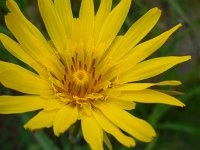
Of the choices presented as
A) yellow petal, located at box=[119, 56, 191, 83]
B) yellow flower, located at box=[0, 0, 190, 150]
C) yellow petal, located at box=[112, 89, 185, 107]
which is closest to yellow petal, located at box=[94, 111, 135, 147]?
yellow flower, located at box=[0, 0, 190, 150]

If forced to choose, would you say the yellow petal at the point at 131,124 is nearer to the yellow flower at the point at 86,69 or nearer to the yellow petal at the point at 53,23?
the yellow flower at the point at 86,69

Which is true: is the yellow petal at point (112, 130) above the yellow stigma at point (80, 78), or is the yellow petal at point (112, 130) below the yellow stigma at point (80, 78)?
below

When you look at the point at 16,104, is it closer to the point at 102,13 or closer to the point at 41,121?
the point at 41,121

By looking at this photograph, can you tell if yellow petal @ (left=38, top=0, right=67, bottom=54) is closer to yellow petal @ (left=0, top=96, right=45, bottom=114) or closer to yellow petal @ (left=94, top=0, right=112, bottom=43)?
yellow petal @ (left=94, top=0, right=112, bottom=43)

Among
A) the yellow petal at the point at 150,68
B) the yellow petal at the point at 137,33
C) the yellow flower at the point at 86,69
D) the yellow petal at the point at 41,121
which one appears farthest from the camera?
the yellow petal at the point at 137,33

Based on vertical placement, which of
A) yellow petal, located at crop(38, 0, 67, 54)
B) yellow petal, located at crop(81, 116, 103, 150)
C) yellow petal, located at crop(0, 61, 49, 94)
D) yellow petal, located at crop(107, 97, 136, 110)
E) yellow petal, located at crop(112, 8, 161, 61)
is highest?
yellow petal, located at crop(38, 0, 67, 54)

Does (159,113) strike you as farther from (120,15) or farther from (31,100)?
(31,100)

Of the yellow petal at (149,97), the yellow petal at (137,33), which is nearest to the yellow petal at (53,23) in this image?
the yellow petal at (137,33)
